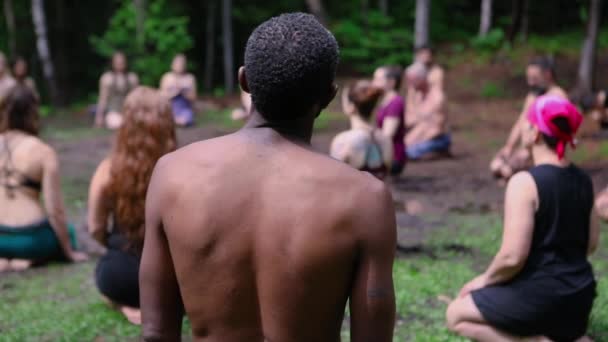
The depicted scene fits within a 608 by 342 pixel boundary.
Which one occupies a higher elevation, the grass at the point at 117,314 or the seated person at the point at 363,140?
the seated person at the point at 363,140

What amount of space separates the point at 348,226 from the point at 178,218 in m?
0.48

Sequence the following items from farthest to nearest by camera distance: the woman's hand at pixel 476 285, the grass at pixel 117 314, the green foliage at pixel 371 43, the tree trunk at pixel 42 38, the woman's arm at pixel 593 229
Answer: the green foliage at pixel 371 43, the tree trunk at pixel 42 38, the grass at pixel 117 314, the woman's hand at pixel 476 285, the woman's arm at pixel 593 229

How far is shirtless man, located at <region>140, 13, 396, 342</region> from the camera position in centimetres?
191

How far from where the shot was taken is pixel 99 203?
514 centimetres

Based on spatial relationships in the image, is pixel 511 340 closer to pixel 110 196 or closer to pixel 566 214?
pixel 566 214

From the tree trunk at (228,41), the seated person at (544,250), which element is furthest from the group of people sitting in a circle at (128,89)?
the seated person at (544,250)

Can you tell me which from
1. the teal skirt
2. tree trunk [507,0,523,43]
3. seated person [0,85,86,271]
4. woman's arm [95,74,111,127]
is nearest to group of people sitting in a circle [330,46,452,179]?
seated person [0,85,86,271]

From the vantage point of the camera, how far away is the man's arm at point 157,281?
210cm

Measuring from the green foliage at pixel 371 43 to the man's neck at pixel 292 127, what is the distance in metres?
21.7

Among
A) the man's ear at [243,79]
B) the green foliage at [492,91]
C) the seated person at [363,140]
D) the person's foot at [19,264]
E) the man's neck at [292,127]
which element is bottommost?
the green foliage at [492,91]

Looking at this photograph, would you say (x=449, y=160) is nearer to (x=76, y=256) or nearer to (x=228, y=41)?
(x=76, y=256)

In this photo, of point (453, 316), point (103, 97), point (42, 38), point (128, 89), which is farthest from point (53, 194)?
point (42, 38)

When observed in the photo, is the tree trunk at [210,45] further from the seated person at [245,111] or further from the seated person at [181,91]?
the seated person at [245,111]

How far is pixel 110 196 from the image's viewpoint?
4.91m
